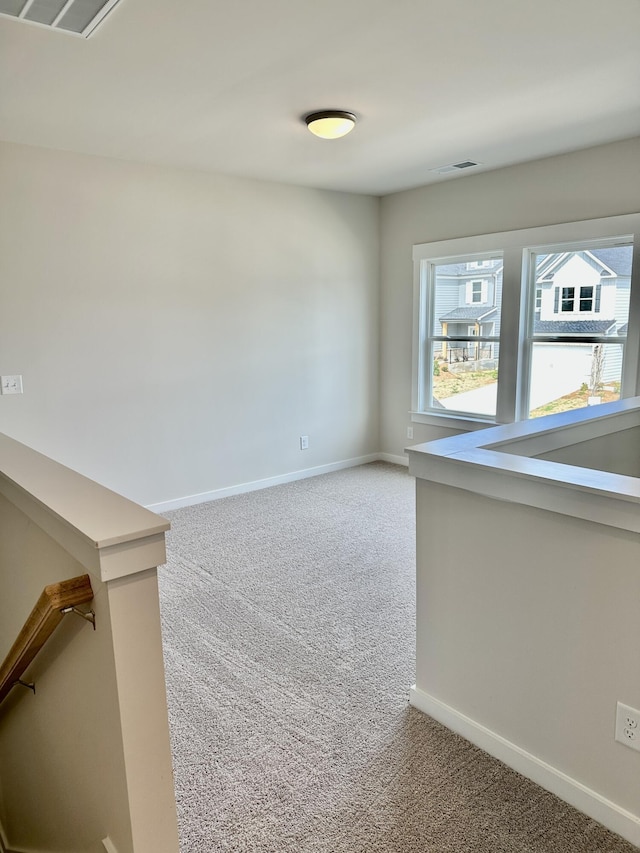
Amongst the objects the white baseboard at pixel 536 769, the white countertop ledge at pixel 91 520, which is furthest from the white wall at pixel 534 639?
the white countertop ledge at pixel 91 520

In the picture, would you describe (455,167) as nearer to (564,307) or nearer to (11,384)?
(564,307)

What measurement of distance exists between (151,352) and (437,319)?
2.63 meters

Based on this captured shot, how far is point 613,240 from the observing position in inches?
162

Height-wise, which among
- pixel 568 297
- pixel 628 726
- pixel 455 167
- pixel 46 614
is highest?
pixel 455 167

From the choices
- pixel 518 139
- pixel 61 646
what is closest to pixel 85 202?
pixel 518 139

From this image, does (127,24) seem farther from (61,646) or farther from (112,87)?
(61,646)

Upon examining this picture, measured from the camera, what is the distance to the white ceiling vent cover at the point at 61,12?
6.61ft

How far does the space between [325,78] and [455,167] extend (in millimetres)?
2122

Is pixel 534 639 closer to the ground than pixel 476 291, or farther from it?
closer to the ground

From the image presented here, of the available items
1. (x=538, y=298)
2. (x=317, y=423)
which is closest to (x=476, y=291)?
(x=538, y=298)

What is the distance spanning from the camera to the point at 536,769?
1.87 m

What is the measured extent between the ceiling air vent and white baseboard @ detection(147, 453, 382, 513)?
8.98ft

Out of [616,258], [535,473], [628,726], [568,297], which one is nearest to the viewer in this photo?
[628,726]

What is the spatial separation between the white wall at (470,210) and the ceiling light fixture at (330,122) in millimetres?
1866
